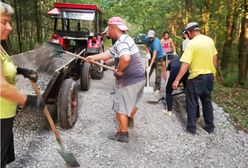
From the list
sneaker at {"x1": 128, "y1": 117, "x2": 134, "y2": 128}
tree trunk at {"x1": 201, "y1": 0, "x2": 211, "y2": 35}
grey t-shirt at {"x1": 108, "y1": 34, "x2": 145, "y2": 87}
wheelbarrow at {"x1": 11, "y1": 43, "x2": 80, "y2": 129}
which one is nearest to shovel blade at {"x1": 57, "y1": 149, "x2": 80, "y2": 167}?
wheelbarrow at {"x1": 11, "y1": 43, "x2": 80, "y2": 129}

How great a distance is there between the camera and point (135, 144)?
4750 mm

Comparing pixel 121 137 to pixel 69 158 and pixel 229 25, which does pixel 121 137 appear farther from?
pixel 229 25

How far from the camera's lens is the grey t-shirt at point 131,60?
4.43 metres

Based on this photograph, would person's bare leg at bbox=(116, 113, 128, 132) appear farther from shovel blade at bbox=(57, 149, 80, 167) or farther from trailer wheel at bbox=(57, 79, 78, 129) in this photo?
shovel blade at bbox=(57, 149, 80, 167)

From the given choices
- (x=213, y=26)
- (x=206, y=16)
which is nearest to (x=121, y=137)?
(x=213, y=26)

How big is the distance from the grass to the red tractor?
3.65 meters

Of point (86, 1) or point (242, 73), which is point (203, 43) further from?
point (86, 1)

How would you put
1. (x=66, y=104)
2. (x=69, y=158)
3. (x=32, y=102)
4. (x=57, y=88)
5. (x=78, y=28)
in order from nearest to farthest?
(x=32, y=102) → (x=69, y=158) → (x=66, y=104) → (x=57, y=88) → (x=78, y=28)

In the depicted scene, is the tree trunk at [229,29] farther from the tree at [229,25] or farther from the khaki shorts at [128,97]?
the khaki shorts at [128,97]

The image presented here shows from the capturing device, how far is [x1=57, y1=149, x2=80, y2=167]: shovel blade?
372cm

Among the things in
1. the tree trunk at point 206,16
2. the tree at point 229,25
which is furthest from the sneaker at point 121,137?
the tree trunk at point 206,16

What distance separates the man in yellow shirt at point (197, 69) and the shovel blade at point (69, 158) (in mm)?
2300

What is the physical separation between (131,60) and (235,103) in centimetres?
403

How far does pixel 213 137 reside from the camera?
518cm
